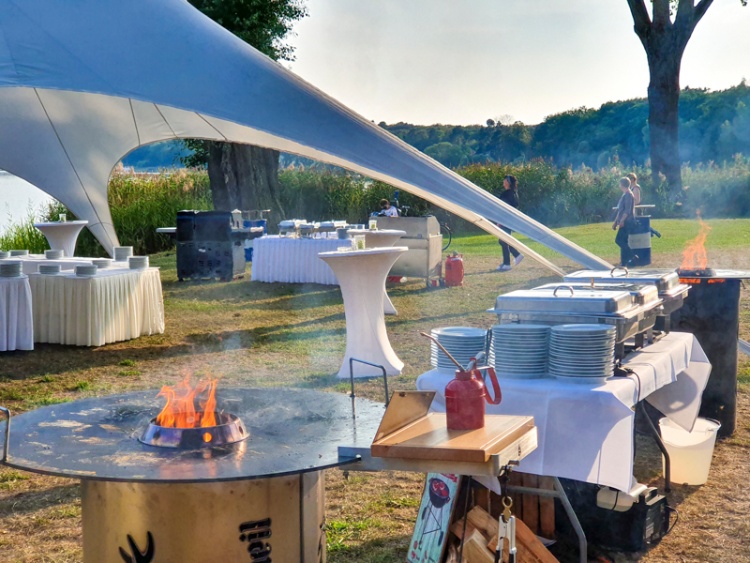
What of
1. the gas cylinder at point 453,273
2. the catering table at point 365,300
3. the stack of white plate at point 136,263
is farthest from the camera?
the gas cylinder at point 453,273

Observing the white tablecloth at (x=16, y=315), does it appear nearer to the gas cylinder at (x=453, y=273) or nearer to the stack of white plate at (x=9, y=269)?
the stack of white plate at (x=9, y=269)

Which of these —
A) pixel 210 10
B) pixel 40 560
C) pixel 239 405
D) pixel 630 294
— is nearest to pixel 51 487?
pixel 40 560

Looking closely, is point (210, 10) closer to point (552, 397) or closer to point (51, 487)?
point (51, 487)

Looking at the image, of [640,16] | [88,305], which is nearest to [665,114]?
[640,16]

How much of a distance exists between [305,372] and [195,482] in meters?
5.62

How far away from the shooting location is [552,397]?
11.5ft

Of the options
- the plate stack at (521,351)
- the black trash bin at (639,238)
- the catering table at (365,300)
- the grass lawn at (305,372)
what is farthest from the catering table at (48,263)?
the black trash bin at (639,238)

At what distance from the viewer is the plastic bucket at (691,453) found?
4953 millimetres

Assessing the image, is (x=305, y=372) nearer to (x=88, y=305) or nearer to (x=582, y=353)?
(x=88, y=305)

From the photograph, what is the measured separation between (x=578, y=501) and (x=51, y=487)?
10.3 ft

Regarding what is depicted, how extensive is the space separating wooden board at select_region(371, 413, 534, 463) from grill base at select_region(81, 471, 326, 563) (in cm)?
35

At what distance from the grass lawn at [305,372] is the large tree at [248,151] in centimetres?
561

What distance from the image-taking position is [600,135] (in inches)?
2421

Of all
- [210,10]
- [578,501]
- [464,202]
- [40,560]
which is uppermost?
[210,10]
